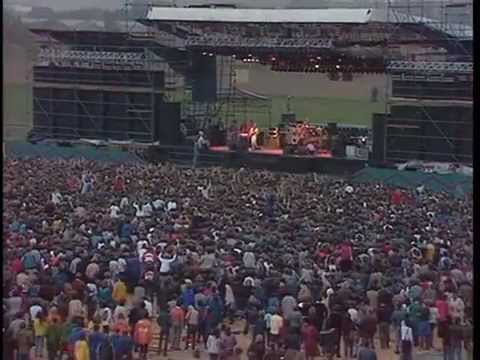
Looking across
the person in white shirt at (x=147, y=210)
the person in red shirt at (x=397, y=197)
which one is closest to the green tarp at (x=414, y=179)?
the person in red shirt at (x=397, y=197)

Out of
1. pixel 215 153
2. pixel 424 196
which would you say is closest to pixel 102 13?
pixel 215 153

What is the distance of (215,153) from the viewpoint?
164 cm

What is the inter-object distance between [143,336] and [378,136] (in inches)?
20.1

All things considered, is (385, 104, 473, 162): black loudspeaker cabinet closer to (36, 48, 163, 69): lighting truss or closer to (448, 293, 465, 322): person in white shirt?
(448, 293, 465, 322): person in white shirt

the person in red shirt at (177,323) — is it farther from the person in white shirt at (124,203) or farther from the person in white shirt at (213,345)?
the person in white shirt at (124,203)

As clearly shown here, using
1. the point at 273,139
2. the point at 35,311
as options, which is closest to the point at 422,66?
the point at 273,139

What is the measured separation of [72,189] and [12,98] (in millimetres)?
190

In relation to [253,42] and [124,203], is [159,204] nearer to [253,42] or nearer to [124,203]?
[124,203]

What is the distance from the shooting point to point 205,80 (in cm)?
166

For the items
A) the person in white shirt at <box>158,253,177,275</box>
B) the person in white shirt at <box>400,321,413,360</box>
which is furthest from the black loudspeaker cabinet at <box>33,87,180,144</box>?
the person in white shirt at <box>400,321,413,360</box>

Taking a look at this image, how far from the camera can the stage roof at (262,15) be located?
5.22 ft

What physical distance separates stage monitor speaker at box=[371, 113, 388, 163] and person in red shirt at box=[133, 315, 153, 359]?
467 mm

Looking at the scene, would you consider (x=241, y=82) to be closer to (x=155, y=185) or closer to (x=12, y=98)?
(x=155, y=185)

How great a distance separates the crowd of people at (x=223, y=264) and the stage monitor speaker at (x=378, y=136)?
51mm
